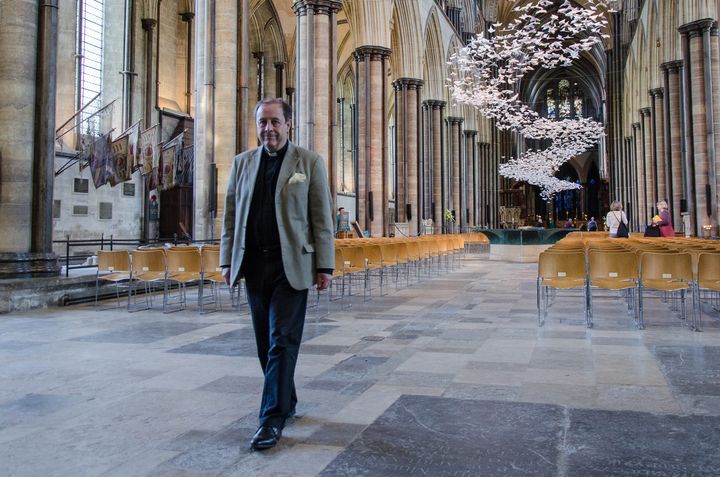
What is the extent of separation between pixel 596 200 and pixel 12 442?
229 ft

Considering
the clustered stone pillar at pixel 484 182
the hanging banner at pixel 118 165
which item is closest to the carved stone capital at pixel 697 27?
the hanging banner at pixel 118 165

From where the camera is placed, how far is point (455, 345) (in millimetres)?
4918

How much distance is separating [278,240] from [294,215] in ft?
0.48

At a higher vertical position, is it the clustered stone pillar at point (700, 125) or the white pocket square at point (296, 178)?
the clustered stone pillar at point (700, 125)

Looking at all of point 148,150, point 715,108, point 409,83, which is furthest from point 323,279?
point 409,83

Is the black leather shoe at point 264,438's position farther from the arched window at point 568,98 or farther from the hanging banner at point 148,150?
the arched window at point 568,98

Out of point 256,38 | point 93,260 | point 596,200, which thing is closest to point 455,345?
point 93,260

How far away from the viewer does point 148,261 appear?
748 cm

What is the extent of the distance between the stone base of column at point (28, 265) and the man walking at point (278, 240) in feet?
20.2

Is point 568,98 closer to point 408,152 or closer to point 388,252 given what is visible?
point 408,152

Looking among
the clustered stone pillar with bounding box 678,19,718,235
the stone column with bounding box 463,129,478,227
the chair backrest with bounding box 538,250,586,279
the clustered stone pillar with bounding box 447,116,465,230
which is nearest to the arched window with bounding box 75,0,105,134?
the chair backrest with bounding box 538,250,586,279

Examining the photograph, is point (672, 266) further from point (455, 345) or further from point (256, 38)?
point (256, 38)

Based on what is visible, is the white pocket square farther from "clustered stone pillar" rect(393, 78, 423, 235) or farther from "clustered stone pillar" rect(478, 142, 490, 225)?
"clustered stone pillar" rect(478, 142, 490, 225)

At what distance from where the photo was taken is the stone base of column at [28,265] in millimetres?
7652
